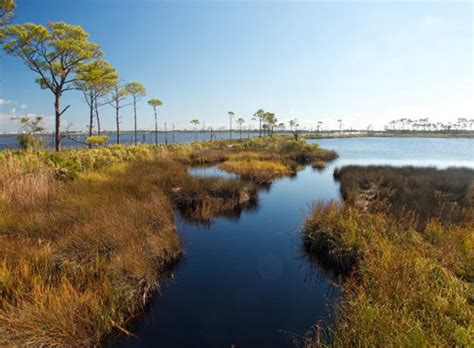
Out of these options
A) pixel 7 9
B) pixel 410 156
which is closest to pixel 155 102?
pixel 7 9

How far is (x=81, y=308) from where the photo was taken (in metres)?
3.22

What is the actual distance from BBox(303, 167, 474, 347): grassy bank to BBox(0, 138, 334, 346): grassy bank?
2.90 metres

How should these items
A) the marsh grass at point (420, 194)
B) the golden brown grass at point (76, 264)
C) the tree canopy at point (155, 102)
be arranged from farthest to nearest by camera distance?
1. the tree canopy at point (155, 102)
2. the marsh grass at point (420, 194)
3. the golden brown grass at point (76, 264)

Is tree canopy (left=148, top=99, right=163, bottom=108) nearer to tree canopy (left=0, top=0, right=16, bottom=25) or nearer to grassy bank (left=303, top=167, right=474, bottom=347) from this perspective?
tree canopy (left=0, top=0, right=16, bottom=25)

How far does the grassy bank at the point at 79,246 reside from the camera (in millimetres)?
3074

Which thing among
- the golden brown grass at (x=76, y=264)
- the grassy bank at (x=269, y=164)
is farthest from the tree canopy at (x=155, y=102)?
the golden brown grass at (x=76, y=264)

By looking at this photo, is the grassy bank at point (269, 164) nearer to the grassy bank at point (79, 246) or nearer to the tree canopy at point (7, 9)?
the grassy bank at point (79, 246)

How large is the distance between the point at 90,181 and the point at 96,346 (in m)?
7.83

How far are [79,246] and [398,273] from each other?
557cm

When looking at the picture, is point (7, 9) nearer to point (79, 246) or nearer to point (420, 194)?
point (79, 246)

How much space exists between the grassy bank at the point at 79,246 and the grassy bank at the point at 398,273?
2.90 m

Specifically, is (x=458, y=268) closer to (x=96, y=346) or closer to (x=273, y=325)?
(x=273, y=325)

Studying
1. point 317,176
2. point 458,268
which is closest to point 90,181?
point 458,268

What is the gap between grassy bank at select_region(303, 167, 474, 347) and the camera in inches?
105
